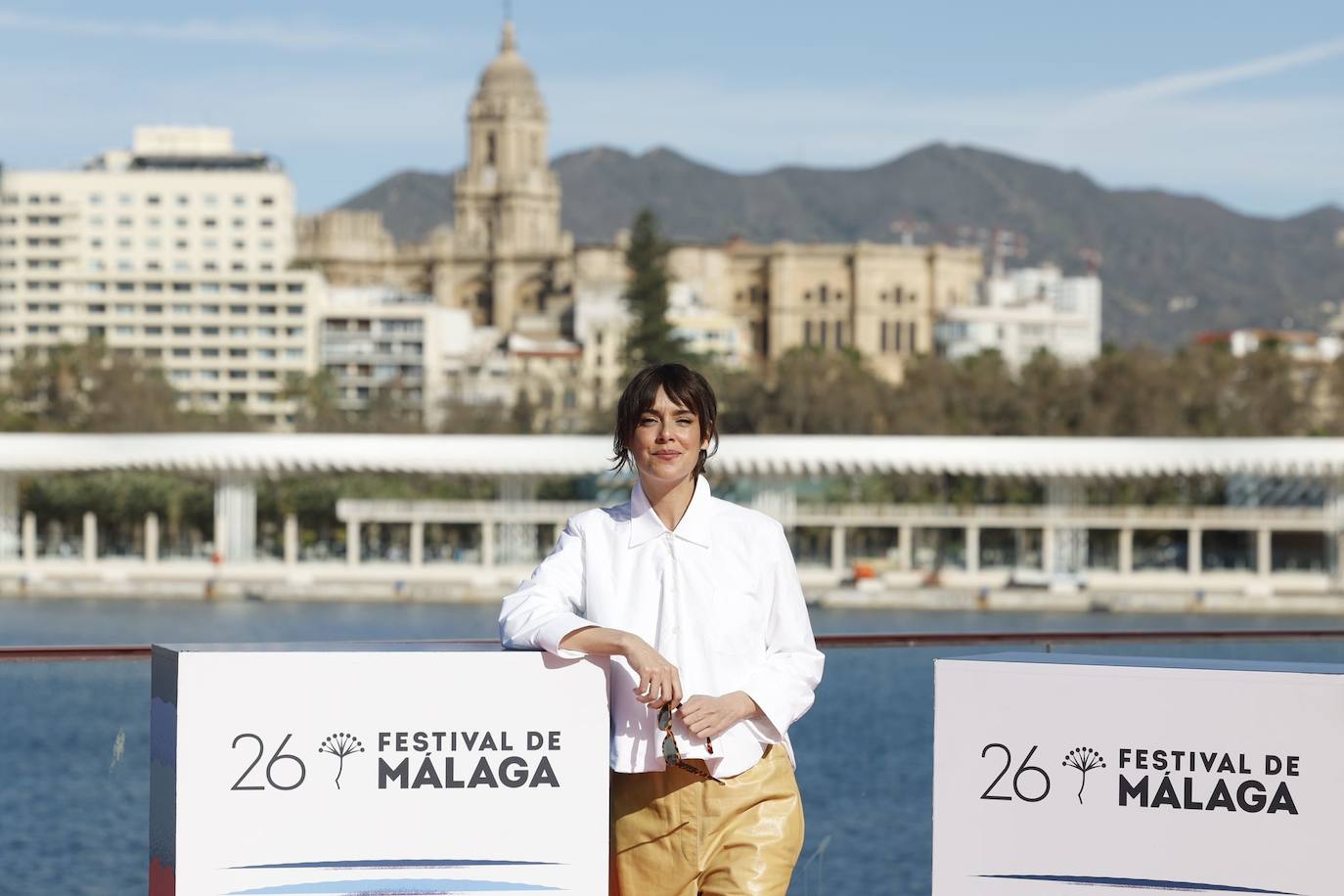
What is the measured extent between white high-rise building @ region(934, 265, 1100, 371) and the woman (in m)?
103

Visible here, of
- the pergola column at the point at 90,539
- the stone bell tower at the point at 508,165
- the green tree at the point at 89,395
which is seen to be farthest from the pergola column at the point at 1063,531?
the stone bell tower at the point at 508,165

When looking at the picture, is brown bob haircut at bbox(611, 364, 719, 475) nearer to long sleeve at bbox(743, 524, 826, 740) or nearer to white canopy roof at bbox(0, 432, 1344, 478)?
long sleeve at bbox(743, 524, 826, 740)

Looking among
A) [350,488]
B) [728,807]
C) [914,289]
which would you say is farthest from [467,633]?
[914,289]

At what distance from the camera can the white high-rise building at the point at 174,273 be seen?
98.2 metres

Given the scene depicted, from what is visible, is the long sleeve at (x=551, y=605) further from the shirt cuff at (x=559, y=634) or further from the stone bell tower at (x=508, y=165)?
the stone bell tower at (x=508, y=165)

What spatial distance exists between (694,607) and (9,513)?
50.0 m

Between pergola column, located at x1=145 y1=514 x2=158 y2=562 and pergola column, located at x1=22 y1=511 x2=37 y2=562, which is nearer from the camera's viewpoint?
pergola column, located at x1=145 y1=514 x2=158 y2=562

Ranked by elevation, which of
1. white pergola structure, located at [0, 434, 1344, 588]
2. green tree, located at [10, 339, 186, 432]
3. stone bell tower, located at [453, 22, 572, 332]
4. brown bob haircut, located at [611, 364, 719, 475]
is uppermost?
stone bell tower, located at [453, 22, 572, 332]

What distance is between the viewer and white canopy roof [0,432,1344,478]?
49500mm

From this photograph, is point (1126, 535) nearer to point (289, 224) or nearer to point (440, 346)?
point (440, 346)

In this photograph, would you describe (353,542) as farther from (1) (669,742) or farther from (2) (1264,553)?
(1) (669,742)

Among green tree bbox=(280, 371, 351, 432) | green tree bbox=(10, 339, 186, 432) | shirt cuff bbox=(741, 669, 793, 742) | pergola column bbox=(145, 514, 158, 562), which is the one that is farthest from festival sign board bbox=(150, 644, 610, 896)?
green tree bbox=(280, 371, 351, 432)

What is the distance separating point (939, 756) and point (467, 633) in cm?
3368

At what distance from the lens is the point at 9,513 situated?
167ft
